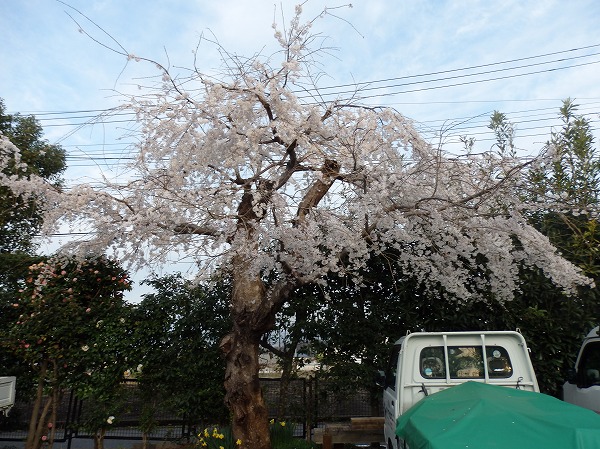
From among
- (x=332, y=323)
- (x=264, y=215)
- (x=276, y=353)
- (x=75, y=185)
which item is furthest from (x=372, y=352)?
(x=75, y=185)

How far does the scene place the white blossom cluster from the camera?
630 cm

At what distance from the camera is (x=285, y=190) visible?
6.80 meters

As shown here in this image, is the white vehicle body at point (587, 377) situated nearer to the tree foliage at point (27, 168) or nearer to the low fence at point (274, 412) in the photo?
the low fence at point (274, 412)

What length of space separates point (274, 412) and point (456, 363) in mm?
4232

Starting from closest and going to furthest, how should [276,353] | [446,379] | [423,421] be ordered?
1. [423,421]
2. [446,379]
3. [276,353]

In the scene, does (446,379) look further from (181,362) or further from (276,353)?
(181,362)

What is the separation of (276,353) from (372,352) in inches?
69.0

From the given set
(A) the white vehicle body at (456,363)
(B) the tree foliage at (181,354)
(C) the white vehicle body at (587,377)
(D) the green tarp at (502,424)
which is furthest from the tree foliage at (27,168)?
(C) the white vehicle body at (587,377)

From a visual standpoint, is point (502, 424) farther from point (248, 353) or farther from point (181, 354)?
point (181, 354)

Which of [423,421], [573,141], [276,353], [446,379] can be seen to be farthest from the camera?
[276,353]

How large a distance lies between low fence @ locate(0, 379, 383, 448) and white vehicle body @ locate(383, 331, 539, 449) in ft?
9.95

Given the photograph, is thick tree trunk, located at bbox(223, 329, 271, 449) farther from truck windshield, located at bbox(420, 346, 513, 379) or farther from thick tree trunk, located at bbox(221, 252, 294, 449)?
truck windshield, located at bbox(420, 346, 513, 379)

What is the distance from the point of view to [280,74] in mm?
6285

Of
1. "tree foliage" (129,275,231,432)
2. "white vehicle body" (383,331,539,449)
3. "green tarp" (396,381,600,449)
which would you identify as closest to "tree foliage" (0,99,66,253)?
"tree foliage" (129,275,231,432)
